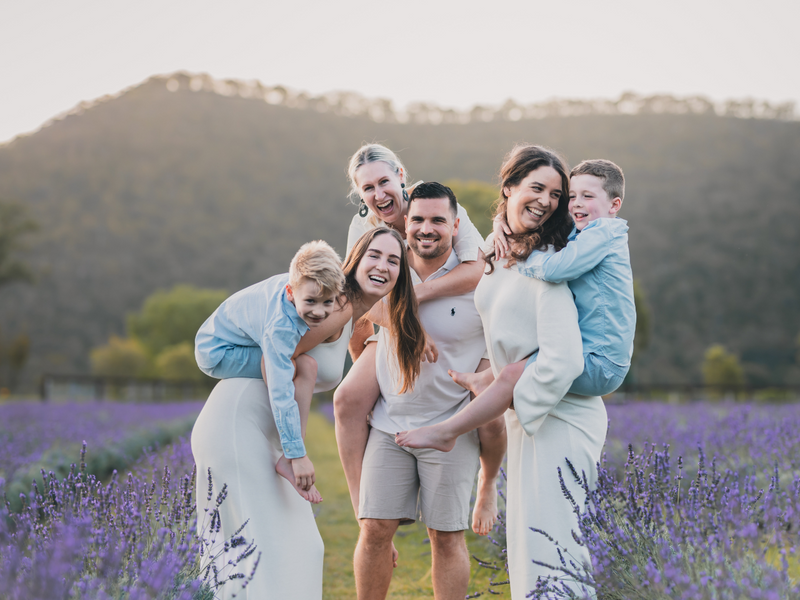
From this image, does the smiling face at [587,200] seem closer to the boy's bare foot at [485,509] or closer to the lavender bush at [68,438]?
the boy's bare foot at [485,509]

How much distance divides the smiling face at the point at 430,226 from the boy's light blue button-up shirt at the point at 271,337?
2.13 ft

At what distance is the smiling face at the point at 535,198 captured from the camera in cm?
266

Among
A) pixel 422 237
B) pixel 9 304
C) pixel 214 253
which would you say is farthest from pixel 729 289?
pixel 9 304

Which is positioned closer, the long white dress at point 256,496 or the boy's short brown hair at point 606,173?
the long white dress at point 256,496

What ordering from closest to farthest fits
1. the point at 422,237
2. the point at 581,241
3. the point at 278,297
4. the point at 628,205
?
the point at 581,241 < the point at 278,297 < the point at 422,237 < the point at 628,205

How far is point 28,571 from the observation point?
6.89ft

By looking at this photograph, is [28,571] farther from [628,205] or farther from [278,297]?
[628,205]

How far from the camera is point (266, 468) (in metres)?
2.62

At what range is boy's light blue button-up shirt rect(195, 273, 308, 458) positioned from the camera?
2.49 m

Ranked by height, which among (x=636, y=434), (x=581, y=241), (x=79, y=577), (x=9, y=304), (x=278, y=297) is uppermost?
(x=581, y=241)

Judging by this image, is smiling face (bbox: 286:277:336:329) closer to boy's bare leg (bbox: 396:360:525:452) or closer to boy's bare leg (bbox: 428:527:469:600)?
boy's bare leg (bbox: 396:360:525:452)

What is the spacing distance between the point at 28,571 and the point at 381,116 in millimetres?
108024

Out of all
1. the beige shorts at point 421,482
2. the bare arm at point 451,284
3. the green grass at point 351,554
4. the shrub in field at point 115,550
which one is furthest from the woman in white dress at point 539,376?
the green grass at point 351,554

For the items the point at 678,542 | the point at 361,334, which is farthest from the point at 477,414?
the point at 361,334
